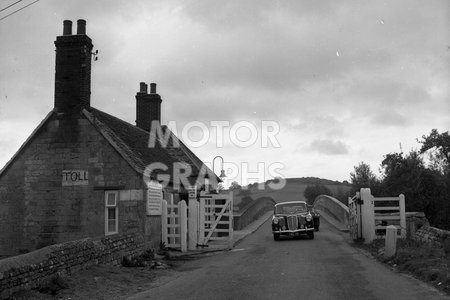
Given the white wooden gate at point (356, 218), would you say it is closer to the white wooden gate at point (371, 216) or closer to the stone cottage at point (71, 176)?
the white wooden gate at point (371, 216)

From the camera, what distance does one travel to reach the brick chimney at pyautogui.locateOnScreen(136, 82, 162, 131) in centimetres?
3023

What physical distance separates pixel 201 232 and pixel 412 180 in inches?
606

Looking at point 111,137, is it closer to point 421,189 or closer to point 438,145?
point 421,189

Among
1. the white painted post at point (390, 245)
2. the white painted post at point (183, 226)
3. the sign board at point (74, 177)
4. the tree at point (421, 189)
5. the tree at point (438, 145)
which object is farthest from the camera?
the tree at point (438, 145)

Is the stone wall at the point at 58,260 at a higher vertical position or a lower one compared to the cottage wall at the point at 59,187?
lower

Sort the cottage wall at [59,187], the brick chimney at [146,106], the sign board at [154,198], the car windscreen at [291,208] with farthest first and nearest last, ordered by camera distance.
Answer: the brick chimney at [146,106]
the car windscreen at [291,208]
the cottage wall at [59,187]
the sign board at [154,198]

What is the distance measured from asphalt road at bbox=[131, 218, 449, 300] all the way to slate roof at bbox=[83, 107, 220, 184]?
5259mm

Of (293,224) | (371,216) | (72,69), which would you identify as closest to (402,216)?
(371,216)

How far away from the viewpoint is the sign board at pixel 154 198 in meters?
18.8

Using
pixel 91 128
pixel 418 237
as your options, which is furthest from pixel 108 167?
pixel 418 237

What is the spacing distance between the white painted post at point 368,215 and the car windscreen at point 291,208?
447cm

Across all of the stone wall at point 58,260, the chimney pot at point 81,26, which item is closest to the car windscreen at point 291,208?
the stone wall at point 58,260

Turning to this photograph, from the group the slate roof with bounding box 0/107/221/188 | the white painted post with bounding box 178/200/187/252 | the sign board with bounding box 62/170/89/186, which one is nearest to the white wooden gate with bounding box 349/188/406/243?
the white painted post with bounding box 178/200/187/252

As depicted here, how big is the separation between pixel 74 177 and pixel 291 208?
10307 mm
